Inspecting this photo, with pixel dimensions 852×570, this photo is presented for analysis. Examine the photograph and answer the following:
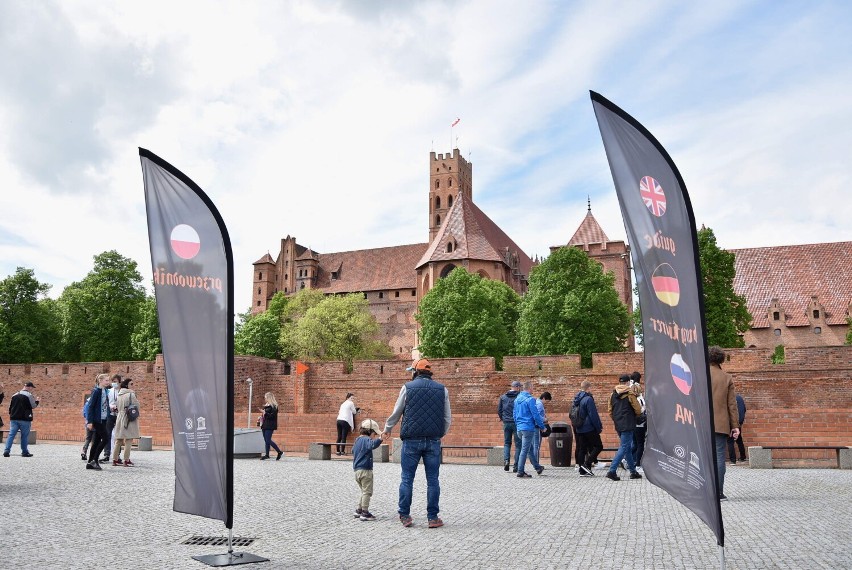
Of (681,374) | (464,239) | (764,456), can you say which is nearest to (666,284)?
(681,374)

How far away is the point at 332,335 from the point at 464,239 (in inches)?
585

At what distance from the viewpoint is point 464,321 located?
158 feet

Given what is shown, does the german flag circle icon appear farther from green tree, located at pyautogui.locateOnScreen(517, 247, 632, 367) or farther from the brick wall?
green tree, located at pyautogui.locateOnScreen(517, 247, 632, 367)

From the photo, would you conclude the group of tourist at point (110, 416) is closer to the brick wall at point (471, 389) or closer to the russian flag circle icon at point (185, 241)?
the brick wall at point (471, 389)

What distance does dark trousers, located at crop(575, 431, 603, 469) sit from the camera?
12.7 m

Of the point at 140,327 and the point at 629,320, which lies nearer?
the point at 629,320

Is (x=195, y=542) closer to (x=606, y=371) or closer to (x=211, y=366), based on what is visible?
(x=211, y=366)

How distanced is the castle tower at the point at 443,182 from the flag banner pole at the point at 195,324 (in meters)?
77.1

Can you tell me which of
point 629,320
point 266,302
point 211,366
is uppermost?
point 266,302

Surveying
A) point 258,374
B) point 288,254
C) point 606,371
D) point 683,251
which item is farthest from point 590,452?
point 288,254

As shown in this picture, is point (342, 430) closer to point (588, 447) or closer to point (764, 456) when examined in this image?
point (588, 447)

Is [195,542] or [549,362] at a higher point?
[549,362]

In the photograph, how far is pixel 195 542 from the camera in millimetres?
6293

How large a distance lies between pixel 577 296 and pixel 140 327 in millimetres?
30038
